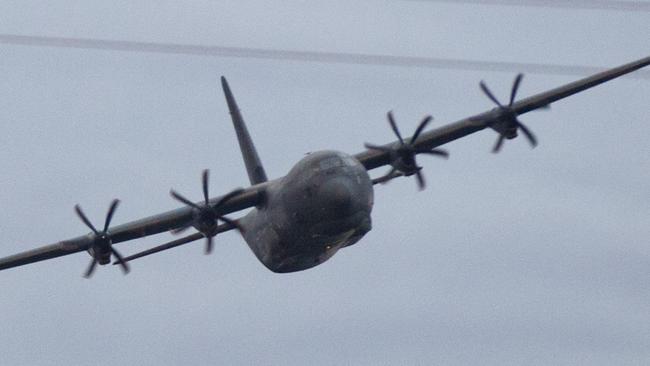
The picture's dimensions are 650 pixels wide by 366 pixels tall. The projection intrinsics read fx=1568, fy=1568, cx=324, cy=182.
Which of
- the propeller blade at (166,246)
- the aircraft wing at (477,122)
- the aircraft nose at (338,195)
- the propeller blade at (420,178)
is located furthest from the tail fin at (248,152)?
the aircraft nose at (338,195)

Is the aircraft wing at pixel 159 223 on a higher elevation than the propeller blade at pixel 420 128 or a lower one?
lower

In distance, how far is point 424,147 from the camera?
6141cm

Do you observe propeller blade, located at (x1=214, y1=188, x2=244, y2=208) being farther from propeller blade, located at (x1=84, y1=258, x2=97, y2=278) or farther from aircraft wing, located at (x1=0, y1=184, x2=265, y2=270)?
propeller blade, located at (x1=84, y1=258, x2=97, y2=278)

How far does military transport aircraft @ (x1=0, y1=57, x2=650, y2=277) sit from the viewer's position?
57.0 meters

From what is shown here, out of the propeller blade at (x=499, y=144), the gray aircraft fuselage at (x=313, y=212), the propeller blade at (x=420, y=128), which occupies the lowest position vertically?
the gray aircraft fuselage at (x=313, y=212)

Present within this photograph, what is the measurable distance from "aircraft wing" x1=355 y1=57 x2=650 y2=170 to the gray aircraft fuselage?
→ 355 centimetres

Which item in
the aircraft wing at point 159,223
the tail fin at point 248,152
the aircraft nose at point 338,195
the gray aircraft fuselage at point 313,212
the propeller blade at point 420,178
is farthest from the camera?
the tail fin at point 248,152

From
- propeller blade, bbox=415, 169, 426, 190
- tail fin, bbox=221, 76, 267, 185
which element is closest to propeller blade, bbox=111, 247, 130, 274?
tail fin, bbox=221, 76, 267, 185

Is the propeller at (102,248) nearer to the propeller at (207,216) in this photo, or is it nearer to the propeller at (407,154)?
the propeller at (207,216)

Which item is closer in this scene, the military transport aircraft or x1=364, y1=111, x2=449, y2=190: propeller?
the military transport aircraft

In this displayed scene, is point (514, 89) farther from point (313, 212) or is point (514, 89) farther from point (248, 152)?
point (248, 152)

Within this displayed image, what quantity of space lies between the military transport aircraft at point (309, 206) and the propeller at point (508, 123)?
1.5 inches

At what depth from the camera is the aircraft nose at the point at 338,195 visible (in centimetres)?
5628

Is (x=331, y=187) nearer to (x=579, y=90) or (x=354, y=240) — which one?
(x=354, y=240)
